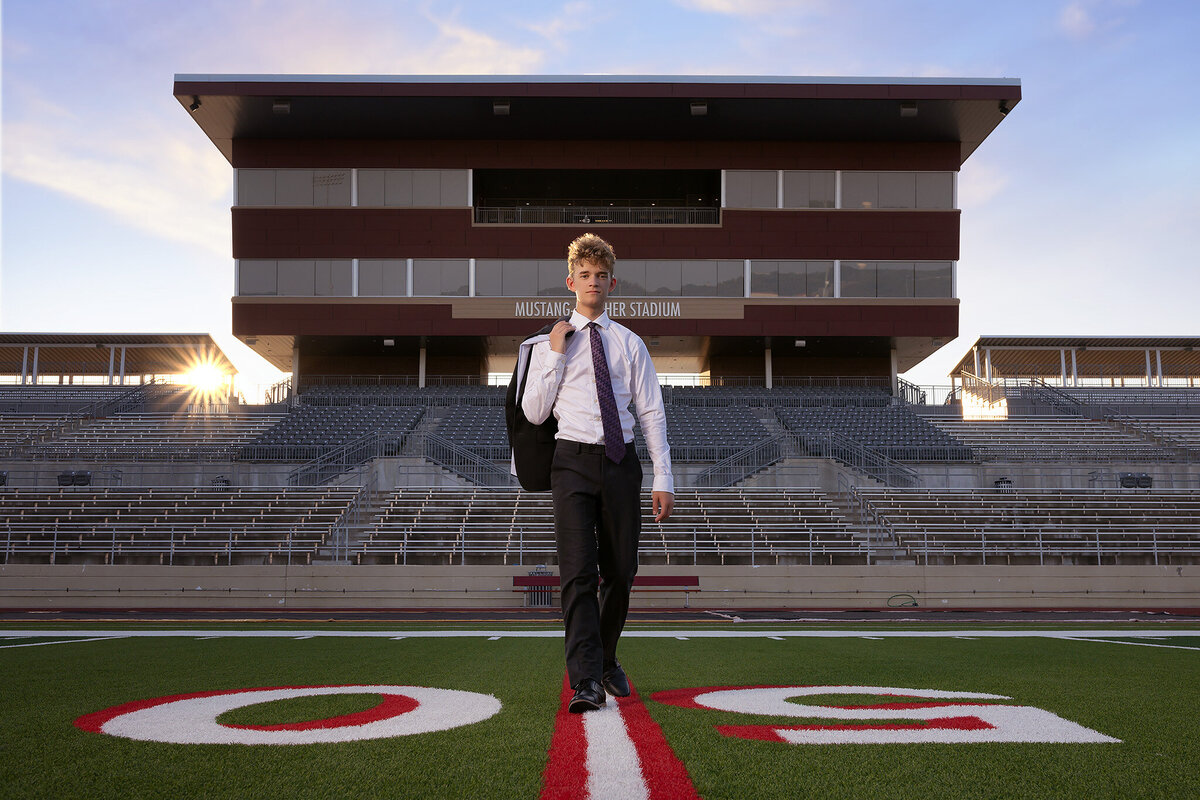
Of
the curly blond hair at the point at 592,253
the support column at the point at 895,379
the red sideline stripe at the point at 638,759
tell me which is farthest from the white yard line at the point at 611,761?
the support column at the point at 895,379

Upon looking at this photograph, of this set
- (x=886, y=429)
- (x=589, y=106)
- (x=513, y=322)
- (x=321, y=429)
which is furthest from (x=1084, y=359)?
(x=321, y=429)

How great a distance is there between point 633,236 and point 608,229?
88 cm

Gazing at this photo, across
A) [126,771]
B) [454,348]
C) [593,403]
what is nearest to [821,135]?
[454,348]

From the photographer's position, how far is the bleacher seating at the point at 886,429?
24.9 metres

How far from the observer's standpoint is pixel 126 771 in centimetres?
241

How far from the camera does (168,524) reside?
19609mm

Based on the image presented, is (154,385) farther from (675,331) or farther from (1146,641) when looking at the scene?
(1146,641)

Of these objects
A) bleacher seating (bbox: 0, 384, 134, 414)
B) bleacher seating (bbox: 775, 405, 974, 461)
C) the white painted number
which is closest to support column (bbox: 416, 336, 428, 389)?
bleacher seating (bbox: 0, 384, 134, 414)

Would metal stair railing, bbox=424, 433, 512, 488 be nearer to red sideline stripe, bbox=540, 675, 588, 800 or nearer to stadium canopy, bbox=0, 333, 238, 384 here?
stadium canopy, bbox=0, 333, 238, 384

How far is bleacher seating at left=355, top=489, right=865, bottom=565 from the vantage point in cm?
1806

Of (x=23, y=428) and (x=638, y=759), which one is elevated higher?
(x=23, y=428)

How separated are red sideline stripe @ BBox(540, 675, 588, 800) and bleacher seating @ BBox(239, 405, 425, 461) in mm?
22535

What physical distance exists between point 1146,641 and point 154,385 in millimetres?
31855

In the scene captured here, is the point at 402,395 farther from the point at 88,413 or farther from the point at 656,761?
the point at 656,761
